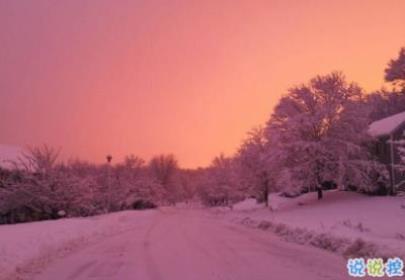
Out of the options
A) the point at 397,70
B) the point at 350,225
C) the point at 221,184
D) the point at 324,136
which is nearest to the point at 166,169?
the point at 221,184

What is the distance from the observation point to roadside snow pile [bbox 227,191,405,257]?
17.4 metres

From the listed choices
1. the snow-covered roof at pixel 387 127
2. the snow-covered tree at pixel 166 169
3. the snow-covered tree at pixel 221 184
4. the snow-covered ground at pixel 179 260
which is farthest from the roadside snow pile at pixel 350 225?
the snow-covered tree at pixel 166 169

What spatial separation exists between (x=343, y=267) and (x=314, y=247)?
603 cm

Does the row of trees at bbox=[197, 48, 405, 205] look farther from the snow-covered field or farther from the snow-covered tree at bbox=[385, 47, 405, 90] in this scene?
the snow-covered tree at bbox=[385, 47, 405, 90]

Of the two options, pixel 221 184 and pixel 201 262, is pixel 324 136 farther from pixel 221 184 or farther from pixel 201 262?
pixel 221 184

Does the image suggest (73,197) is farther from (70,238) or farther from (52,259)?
(52,259)

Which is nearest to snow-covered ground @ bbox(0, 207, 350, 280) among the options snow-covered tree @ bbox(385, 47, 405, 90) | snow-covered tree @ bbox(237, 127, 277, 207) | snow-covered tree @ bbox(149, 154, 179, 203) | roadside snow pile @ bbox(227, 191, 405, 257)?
roadside snow pile @ bbox(227, 191, 405, 257)

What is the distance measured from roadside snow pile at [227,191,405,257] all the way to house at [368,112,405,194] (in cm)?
270

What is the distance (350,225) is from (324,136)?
22.4 metres

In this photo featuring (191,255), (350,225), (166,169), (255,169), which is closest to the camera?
(191,255)

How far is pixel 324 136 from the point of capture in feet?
157

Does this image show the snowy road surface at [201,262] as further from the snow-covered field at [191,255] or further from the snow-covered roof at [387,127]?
the snow-covered roof at [387,127]

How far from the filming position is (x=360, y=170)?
153 ft

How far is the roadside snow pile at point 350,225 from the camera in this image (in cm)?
1744
